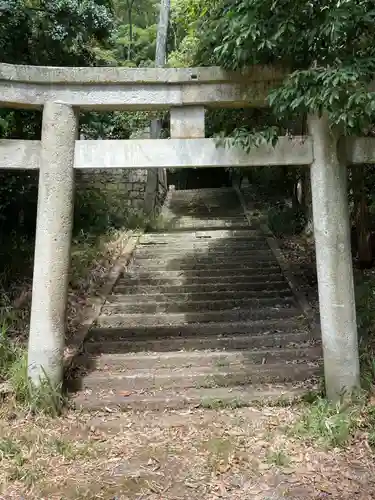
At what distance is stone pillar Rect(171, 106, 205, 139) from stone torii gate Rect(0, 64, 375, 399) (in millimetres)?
21

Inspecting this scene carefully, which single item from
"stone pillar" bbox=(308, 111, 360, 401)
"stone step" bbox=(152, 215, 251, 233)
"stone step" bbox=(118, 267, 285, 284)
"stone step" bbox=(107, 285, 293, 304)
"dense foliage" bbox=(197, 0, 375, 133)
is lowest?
"stone step" bbox=(152, 215, 251, 233)

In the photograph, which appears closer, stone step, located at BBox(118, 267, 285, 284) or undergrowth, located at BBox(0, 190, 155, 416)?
undergrowth, located at BBox(0, 190, 155, 416)

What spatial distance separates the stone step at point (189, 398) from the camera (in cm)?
435

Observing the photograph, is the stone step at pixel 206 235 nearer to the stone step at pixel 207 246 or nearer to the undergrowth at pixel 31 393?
the stone step at pixel 207 246

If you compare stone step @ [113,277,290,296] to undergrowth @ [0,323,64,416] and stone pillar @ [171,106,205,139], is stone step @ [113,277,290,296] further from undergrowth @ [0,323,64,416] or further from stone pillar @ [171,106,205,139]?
stone pillar @ [171,106,205,139]

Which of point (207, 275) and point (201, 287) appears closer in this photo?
point (201, 287)

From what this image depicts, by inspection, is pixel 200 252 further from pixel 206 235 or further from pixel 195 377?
pixel 195 377

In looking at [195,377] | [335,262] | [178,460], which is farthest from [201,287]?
[178,460]

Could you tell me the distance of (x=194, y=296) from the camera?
6605mm

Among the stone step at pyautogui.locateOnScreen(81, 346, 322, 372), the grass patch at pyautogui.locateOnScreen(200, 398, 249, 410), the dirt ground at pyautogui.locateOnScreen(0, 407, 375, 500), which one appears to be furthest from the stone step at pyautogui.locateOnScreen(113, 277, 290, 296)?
the dirt ground at pyautogui.locateOnScreen(0, 407, 375, 500)

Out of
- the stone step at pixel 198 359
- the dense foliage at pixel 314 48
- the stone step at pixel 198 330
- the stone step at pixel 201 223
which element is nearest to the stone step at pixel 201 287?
the stone step at pixel 198 330

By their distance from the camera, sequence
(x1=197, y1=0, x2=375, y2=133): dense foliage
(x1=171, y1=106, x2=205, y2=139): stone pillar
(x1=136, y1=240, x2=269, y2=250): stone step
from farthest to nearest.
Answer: (x1=136, y1=240, x2=269, y2=250): stone step → (x1=171, y1=106, x2=205, y2=139): stone pillar → (x1=197, y1=0, x2=375, y2=133): dense foliage

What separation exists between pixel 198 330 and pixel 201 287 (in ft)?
4.00

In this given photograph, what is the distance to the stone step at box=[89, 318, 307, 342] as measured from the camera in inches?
222
